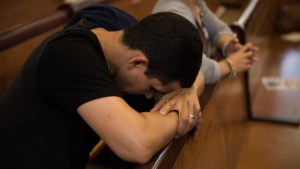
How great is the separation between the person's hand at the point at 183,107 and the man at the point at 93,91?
2 cm

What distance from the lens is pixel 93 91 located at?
0.92 metres

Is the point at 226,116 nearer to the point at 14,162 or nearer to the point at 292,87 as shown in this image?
the point at 14,162

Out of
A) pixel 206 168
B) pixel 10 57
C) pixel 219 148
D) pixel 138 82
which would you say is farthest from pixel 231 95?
pixel 10 57

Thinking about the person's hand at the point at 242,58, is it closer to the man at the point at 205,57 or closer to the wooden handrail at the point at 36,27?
the man at the point at 205,57

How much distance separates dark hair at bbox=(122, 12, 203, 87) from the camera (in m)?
1.00

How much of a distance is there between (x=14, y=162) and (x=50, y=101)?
229 mm

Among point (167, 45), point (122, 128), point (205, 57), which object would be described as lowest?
point (205, 57)

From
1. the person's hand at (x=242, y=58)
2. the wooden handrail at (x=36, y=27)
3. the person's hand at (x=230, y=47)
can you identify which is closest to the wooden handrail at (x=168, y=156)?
the person's hand at (x=242, y=58)

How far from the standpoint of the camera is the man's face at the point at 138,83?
104cm

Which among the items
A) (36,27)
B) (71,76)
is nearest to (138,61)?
(71,76)

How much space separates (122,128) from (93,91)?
0.12m

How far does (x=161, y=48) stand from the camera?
100 centimetres

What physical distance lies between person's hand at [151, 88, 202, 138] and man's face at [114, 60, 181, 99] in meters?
0.03

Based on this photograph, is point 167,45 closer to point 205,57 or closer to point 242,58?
point 205,57
